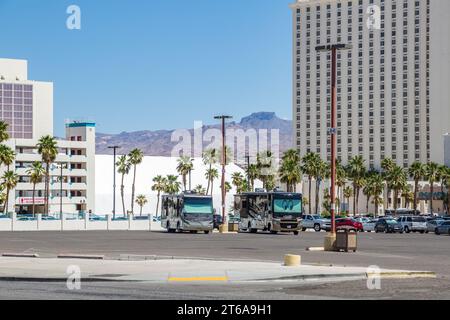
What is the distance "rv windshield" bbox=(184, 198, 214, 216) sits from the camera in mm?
68438

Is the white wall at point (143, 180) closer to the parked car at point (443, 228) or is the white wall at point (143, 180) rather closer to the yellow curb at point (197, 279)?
the parked car at point (443, 228)

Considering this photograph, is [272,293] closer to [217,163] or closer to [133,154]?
[133,154]

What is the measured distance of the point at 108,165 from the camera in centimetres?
18188

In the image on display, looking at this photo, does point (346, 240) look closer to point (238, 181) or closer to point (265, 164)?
point (265, 164)

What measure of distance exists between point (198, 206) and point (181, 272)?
4462 centimetres

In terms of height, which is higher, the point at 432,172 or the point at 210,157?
the point at 210,157

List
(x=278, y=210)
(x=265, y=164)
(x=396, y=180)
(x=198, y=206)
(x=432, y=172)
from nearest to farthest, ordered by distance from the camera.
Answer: (x=278, y=210), (x=198, y=206), (x=265, y=164), (x=432, y=172), (x=396, y=180)

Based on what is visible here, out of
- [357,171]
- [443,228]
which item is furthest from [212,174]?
[443,228]

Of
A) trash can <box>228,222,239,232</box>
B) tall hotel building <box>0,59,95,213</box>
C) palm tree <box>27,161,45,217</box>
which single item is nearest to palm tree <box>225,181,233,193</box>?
tall hotel building <box>0,59,95,213</box>

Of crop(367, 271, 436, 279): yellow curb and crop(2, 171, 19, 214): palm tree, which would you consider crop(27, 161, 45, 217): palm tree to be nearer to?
crop(2, 171, 19, 214): palm tree

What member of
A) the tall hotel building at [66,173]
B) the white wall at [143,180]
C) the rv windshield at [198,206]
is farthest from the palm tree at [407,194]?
the rv windshield at [198,206]

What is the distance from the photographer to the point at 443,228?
7562 cm

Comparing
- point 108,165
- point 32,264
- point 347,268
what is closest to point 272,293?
point 347,268
